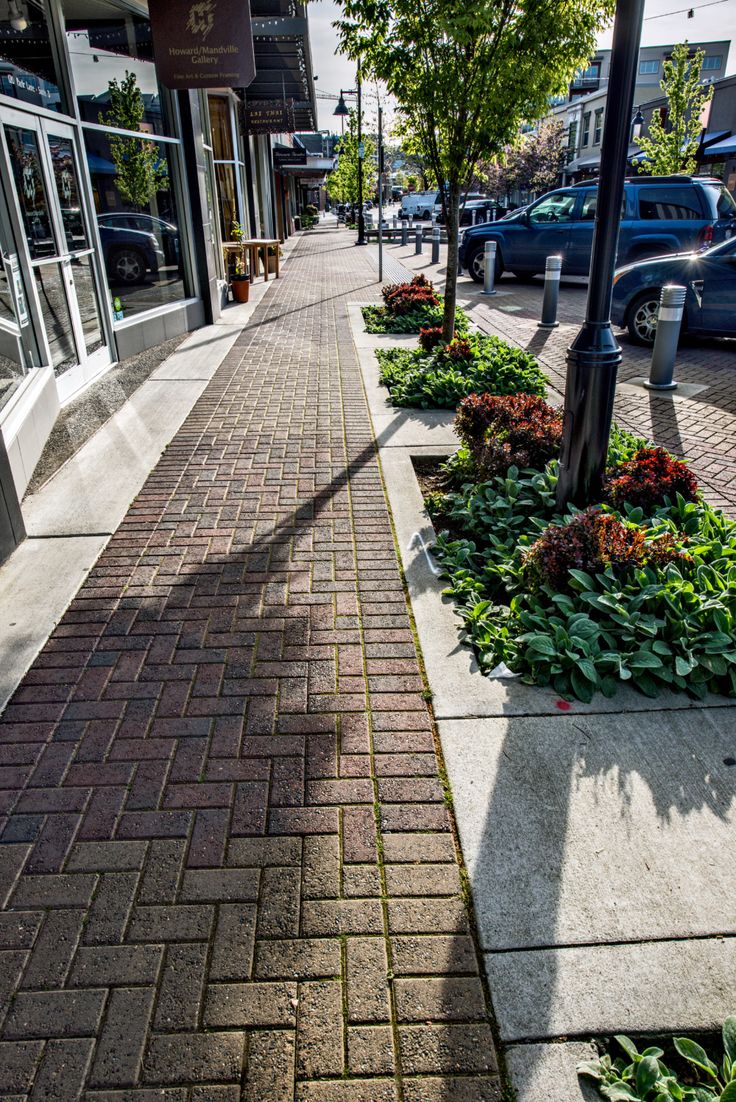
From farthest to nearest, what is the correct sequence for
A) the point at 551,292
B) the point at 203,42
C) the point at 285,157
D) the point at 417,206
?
1. the point at 417,206
2. the point at 285,157
3. the point at 551,292
4. the point at 203,42

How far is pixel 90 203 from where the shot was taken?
932 cm

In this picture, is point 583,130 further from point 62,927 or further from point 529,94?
point 62,927

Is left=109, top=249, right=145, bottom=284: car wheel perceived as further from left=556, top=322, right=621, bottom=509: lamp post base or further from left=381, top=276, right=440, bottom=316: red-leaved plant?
left=556, top=322, right=621, bottom=509: lamp post base

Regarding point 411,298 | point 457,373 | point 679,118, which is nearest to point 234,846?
point 457,373

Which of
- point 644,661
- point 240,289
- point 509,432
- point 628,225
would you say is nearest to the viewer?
point 644,661

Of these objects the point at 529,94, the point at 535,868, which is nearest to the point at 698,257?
the point at 529,94

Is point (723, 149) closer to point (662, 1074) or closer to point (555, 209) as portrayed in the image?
point (555, 209)

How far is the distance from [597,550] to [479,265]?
15.5 metres

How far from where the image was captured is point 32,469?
6109 mm

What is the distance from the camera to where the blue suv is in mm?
14070

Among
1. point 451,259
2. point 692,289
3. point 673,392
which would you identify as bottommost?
point 673,392

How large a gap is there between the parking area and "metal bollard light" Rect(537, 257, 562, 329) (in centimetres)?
17

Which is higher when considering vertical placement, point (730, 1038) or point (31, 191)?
point (31, 191)

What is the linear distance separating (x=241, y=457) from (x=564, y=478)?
293 centimetres
